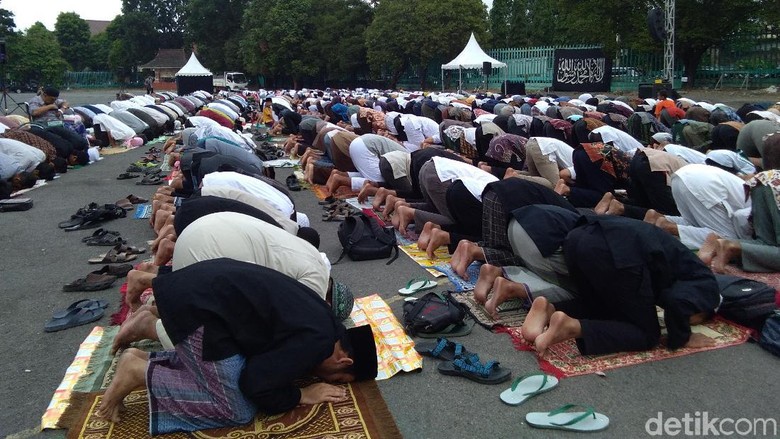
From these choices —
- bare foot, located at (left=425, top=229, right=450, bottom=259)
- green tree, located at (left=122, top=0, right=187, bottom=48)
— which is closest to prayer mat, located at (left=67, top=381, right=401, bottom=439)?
bare foot, located at (left=425, top=229, right=450, bottom=259)

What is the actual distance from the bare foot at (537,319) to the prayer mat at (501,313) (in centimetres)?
30

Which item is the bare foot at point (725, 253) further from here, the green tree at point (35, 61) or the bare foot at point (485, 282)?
the green tree at point (35, 61)

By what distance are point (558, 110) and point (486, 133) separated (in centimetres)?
308

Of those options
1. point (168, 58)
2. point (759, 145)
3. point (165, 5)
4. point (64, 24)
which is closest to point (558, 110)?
point (759, 145)

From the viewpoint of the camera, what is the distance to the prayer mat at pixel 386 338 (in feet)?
10.4

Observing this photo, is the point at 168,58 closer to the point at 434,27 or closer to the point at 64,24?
the point at 64,24

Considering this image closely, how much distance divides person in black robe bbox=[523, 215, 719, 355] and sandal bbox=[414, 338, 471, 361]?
1.13 feet

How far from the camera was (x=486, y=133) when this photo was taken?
315 inches

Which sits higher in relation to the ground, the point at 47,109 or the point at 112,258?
the point at 47,109

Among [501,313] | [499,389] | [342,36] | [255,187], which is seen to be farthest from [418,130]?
[342,36]

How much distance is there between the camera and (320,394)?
9.23ft

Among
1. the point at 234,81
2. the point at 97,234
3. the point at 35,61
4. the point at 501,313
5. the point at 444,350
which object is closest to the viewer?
the point at 444,350

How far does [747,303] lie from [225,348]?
8.88 ft

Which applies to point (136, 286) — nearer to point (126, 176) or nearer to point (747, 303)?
point (747, 303)
